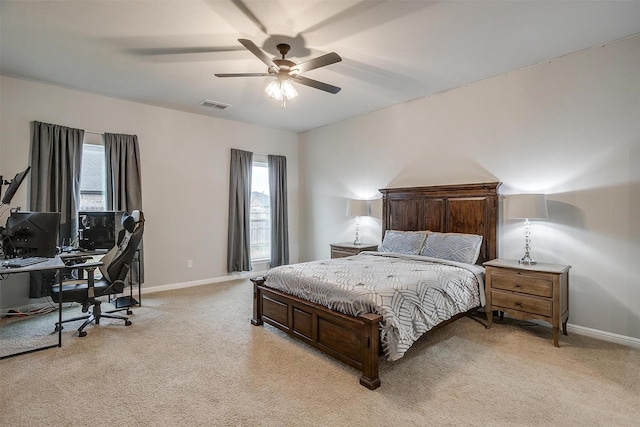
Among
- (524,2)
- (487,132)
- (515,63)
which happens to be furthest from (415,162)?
(524,2)

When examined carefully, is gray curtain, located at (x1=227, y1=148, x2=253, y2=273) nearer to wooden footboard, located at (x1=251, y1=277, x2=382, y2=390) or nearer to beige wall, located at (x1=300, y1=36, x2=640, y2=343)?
wooden footboard, located at (x1=251, y1=277, x2=382, y2=390)

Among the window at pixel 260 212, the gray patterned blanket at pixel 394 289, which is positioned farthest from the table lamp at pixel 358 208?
the window at pixel 260 212

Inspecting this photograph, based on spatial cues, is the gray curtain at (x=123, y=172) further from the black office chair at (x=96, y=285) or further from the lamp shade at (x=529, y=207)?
the lamp shade at (x=529, y=207)

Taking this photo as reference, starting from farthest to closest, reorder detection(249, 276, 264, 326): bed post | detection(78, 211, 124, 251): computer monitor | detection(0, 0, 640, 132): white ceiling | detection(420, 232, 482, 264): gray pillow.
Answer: detection(78, 211, 124, 251): computer monitor → detection(420, 232, 482, 264): gray pillow → detection(249, 276, 264, 326): bed post → detection(0, 0, 640, 132): white ceiling

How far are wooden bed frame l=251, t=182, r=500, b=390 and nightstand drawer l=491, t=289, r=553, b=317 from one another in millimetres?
402

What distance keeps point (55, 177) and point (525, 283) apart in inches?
221

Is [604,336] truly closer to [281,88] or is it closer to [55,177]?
[281,88]

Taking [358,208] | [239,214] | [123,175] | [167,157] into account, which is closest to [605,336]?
[358,208]

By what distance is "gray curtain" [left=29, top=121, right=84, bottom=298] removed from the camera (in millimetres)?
3924

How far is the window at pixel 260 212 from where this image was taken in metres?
6.12

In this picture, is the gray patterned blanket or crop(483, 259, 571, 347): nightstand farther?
crop(483, 259, 571, 347): nightstand

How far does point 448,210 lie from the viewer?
165 inches

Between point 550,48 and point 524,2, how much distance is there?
3.32 ft

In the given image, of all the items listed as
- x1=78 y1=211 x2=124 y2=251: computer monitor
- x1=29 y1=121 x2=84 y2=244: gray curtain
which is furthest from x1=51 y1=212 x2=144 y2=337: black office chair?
x1=29 y1=121 x2=84 y2=244: gray curtain
